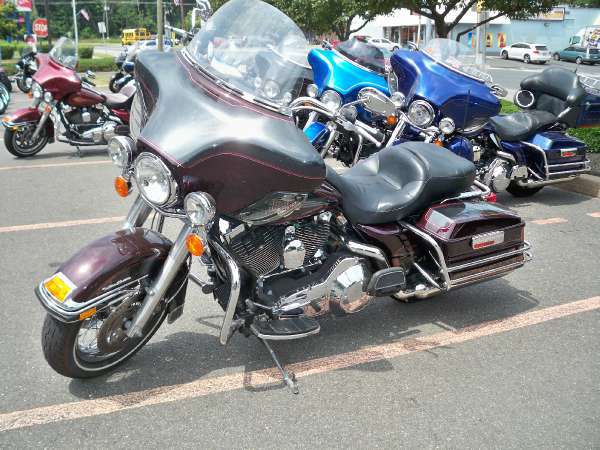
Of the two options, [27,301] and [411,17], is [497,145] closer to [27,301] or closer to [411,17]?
[27,301]

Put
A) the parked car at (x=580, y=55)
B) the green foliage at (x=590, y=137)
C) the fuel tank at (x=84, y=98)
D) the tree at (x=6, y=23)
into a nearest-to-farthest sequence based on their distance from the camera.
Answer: the green foliage at (x=590, y=137) → the fuel tank at (x=84, y=98) → the tree at (x=6, y=23) → the parked car at (x=580, y=55)

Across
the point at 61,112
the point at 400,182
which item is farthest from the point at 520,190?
the point at 61,112

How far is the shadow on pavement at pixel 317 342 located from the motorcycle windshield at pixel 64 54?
256 inches

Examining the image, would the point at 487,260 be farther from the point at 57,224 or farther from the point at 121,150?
the point at 57,224

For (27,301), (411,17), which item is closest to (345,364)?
(27,301)

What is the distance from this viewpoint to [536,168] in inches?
261

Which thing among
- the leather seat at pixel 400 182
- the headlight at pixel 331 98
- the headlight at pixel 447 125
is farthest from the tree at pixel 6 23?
the leather seat at pixel 400 182

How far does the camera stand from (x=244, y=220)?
113 inches

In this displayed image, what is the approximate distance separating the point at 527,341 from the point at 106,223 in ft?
12.9

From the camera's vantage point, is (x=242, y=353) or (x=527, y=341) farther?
(x=527, y=341)

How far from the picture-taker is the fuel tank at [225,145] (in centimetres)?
266

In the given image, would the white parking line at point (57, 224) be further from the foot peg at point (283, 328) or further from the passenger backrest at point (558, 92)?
the passenger backrest at point (558, 92)

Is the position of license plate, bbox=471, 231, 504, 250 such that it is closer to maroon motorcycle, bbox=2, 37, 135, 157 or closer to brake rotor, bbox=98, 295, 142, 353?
brake rotor, bbox=98, 295, 142, 353

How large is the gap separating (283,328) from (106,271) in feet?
3.13
